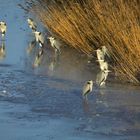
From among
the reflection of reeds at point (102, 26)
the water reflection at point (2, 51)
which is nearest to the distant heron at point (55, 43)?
the reflection of reeds at point (102, 26)

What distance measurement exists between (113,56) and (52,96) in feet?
8.47

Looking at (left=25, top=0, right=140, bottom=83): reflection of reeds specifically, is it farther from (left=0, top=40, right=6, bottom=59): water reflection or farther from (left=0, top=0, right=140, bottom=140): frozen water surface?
(left=0, top=40, right=6, bottom=59): water reflection

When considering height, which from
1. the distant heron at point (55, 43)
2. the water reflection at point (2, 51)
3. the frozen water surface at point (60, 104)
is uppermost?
the distant heron at point (55, 43)

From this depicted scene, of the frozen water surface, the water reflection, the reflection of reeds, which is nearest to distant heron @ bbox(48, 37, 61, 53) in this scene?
the reflection of reeds

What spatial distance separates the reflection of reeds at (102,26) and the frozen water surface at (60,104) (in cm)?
41

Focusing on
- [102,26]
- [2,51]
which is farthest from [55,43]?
[102,26]

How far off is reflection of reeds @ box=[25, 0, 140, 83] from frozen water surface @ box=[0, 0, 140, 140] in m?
0.41

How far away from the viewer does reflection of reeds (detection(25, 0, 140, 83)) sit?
1145 cm

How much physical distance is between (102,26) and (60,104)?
3447 mm

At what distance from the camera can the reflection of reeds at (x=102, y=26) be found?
37.6 ft

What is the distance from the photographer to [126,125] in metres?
8.46

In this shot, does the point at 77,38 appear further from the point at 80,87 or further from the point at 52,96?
the point at 52,96

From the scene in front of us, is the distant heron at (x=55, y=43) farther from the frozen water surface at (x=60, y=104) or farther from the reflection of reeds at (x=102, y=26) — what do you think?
the frozen water surface at (x=60, y=104)

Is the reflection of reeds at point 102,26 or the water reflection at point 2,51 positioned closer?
the reflection of reeds at point 102,26
